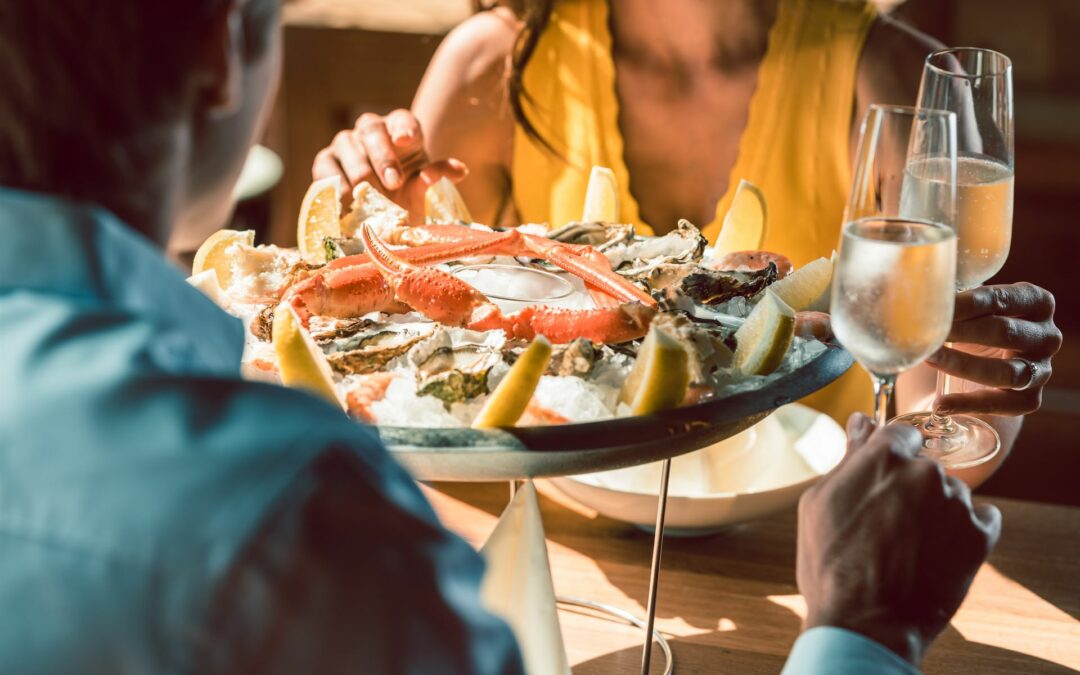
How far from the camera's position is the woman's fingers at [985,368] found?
127 centimetres

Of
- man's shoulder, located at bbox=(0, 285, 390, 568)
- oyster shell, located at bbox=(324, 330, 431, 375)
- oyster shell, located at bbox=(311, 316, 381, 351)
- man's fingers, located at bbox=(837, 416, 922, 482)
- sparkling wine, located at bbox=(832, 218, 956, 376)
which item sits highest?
man's shoulder, located at bbox=(0, 285, 390, 568)

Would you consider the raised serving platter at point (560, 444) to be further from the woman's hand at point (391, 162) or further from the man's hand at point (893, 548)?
the woman's hand at point (391, 162)

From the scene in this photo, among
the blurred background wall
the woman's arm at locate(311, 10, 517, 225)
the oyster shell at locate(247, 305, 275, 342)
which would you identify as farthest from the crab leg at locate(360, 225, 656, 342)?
the blurred background wall

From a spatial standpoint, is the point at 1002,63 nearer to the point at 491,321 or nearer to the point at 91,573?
the point at 491,321

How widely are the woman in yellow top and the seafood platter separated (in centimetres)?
99

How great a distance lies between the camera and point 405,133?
4.98 feet

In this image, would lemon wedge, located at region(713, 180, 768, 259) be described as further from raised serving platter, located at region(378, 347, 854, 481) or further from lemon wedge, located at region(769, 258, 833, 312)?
raised serving platter, located at region(378, 347, 854, 481)

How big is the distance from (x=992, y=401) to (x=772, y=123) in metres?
1.04

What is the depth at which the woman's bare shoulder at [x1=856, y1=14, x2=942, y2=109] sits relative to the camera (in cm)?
215

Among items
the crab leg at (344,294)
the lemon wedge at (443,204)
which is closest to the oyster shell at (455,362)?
the crab leg at (344,294)

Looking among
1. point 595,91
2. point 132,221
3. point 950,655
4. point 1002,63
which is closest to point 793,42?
point 595,91

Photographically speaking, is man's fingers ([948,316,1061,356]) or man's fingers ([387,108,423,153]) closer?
man's fingers ([948,316,1061,356])

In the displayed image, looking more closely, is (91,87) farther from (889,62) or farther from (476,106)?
(889,62)

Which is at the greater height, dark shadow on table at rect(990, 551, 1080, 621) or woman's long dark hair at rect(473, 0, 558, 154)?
woman's long dark hair at rect(473, 0, 558, 154)
